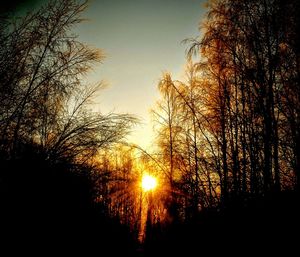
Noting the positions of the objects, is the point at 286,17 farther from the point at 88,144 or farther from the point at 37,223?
the point at 37,223

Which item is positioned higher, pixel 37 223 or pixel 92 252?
pixel 37 223

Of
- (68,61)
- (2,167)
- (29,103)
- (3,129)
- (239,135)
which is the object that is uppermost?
(68,61)

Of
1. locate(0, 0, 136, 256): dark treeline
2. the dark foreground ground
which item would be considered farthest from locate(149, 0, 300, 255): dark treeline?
locate(0, 0, 136, 256): dark treeline

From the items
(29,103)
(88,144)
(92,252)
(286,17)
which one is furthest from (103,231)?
(286,17)

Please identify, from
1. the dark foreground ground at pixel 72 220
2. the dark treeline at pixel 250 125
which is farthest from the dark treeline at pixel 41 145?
the dark treeline at pixel 250 125

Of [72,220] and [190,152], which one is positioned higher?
[190,152]

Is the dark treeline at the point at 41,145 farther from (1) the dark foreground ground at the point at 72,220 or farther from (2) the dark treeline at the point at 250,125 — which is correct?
(2) the dark treeline at the point at 250,125

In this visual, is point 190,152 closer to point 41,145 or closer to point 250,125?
point 250,125

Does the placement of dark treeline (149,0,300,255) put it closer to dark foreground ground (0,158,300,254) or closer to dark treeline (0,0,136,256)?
dark foreground ground (0,158,300,254)

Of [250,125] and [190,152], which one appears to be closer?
[250,125]

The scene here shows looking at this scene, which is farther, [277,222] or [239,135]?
[239,135]

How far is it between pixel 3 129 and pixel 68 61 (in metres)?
2.20

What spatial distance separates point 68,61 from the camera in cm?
617

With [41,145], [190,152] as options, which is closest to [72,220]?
[41,145]
